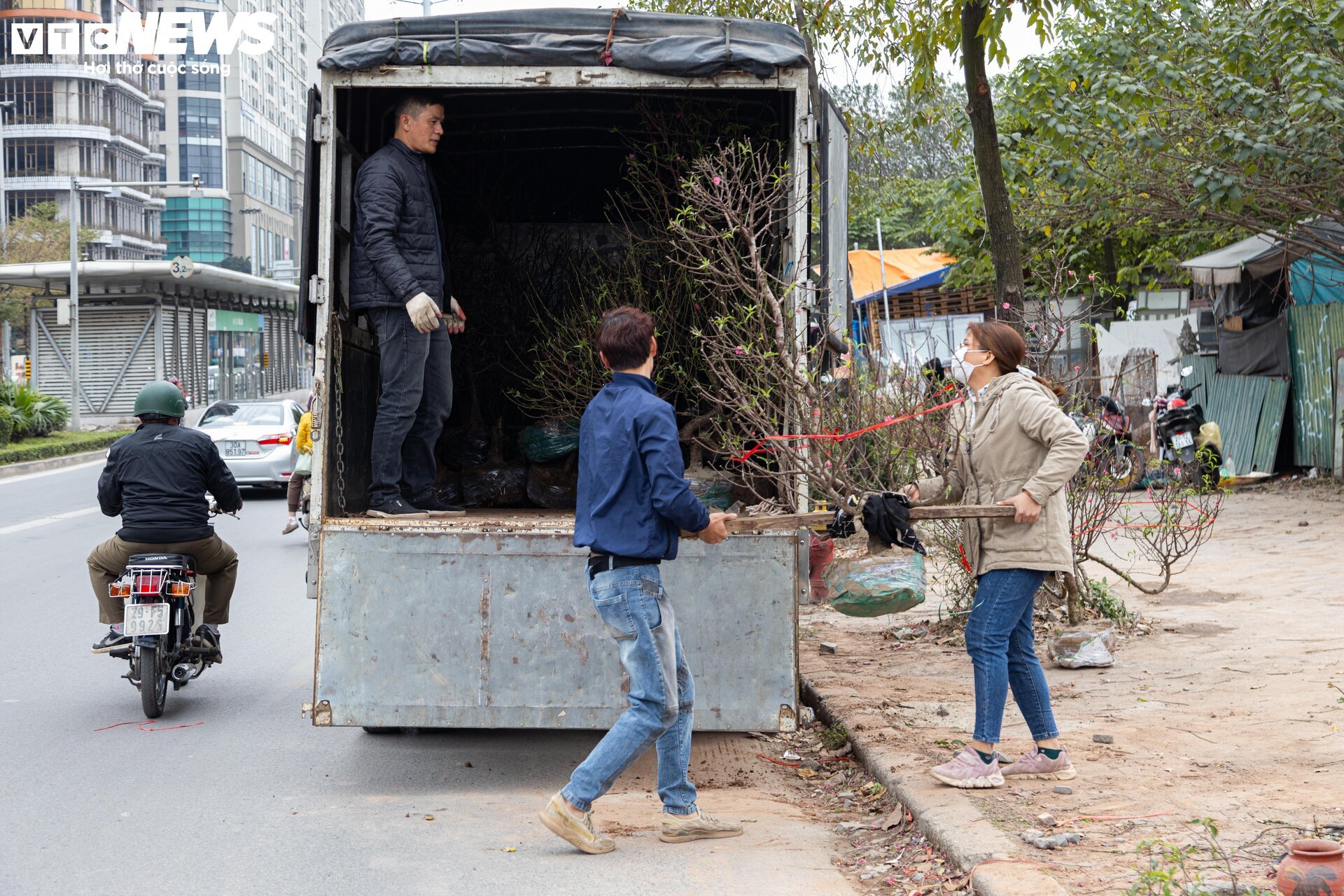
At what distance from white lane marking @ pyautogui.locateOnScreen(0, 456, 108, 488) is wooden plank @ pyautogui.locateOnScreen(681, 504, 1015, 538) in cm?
1896

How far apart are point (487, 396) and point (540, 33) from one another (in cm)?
319

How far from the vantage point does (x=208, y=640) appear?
22.2 ft

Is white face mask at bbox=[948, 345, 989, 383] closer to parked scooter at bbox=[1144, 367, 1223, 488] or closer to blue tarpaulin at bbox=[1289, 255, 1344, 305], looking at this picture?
parked scooter at bbox=[1144, 367, 1223, 488]

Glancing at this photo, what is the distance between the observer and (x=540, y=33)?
535 centimetres

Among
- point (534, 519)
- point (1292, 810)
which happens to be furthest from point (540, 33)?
point (1292, 810)

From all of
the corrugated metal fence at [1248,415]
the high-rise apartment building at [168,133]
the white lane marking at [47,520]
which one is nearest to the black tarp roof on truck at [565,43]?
the white lane marking at [47,520]

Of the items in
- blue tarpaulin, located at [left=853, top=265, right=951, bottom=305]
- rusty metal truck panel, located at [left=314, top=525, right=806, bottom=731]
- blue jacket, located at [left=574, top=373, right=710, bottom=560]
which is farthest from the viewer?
blue tarpaulin, located at [left=853, top=265, right=951, bottom=305]

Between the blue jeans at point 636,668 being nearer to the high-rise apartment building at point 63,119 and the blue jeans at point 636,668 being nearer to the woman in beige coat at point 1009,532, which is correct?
the woman in beige coat at point 1009,532

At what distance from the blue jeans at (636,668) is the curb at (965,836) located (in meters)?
0.97

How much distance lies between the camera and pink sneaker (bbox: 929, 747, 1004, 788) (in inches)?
187

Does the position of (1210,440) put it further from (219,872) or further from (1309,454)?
(219,872)

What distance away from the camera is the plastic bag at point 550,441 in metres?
7.38

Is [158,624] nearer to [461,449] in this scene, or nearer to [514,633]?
[461,449]

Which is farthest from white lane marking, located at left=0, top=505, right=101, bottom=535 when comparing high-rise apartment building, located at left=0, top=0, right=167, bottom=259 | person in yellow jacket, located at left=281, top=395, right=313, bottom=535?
high-rise apartment building, located at left=0, top=0, right=167, bottom=259
